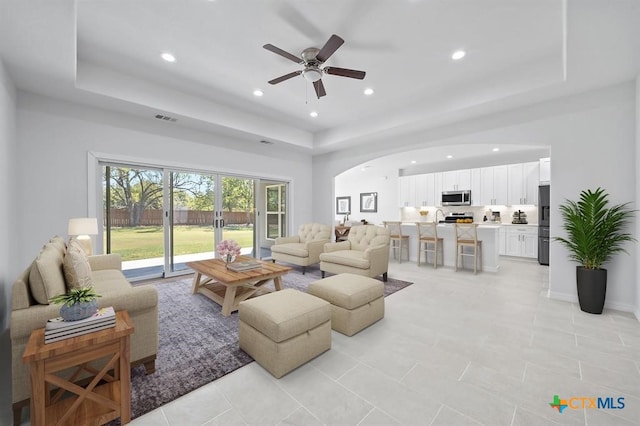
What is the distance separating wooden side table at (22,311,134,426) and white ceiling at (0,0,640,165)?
2.43 m

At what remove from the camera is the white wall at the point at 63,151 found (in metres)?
3.39

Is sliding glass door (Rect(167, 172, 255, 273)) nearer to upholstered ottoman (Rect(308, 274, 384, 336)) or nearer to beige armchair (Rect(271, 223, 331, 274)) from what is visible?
beige armchair (Rect(271, 223, 331, 274))

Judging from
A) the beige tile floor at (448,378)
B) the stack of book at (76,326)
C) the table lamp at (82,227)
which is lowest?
the beige tile floor at (448,378)

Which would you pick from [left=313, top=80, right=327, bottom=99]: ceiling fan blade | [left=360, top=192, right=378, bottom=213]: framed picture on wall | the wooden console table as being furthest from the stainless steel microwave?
[left=313, top=80, right=327, bottom=99]: ceiling fan blade

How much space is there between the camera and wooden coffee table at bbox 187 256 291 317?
10.0ft

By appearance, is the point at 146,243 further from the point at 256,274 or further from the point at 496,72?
the point at 496,72

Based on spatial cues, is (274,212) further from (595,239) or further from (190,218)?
(595,239)

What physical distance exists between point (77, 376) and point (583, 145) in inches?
222

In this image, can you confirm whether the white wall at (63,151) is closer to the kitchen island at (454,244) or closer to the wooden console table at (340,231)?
the wooden console table at (340,231)

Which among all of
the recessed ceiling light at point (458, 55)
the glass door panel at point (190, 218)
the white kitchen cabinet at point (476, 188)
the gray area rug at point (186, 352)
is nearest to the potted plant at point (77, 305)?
the gray area rug at point (186, 352)

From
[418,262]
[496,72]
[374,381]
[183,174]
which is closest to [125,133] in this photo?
[183,174]

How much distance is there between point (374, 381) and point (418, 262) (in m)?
4.22

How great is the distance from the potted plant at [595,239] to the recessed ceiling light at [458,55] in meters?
2.31

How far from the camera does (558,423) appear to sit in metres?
1.52
